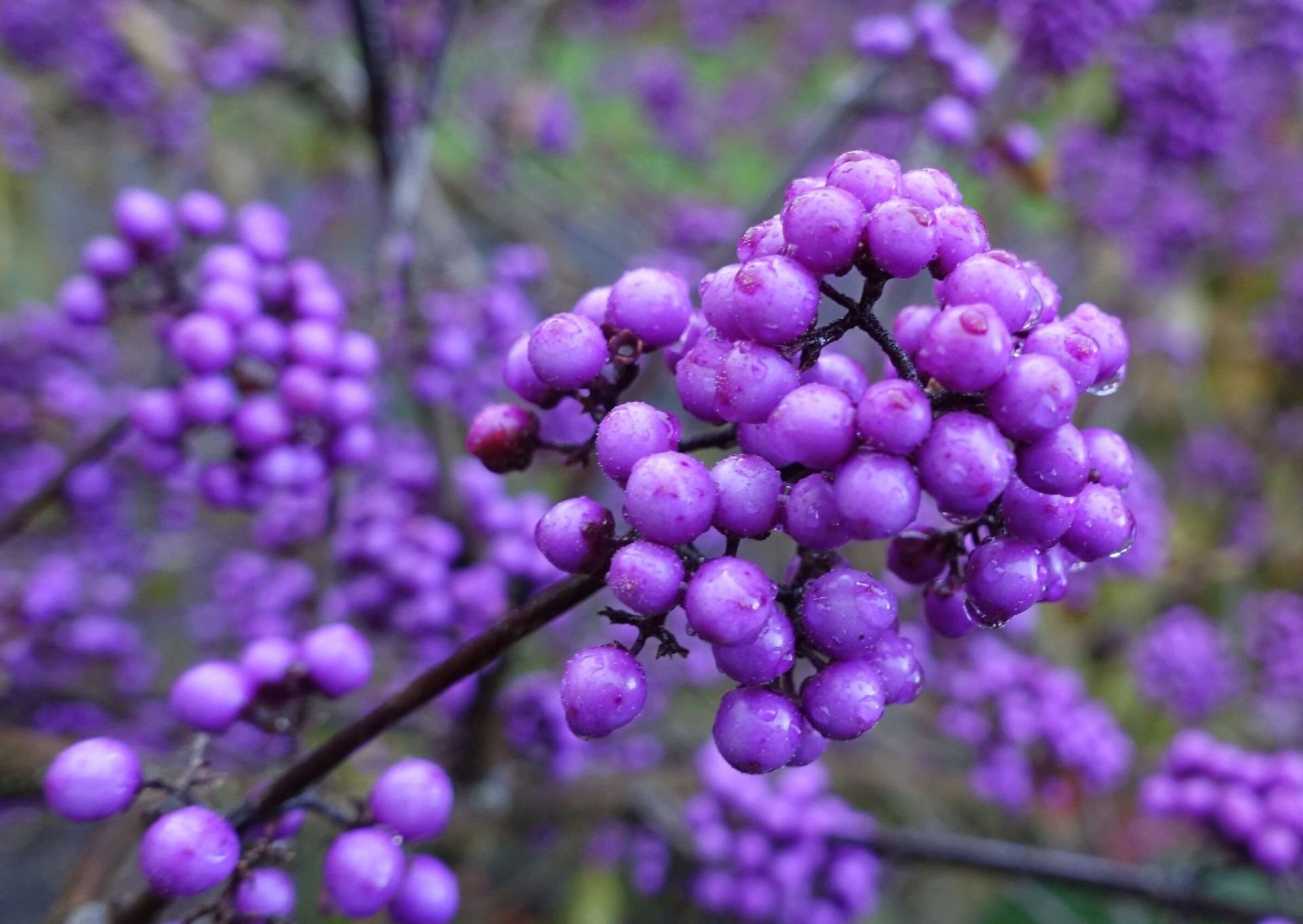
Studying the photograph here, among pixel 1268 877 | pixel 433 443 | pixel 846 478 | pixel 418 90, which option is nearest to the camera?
pixel 846 478

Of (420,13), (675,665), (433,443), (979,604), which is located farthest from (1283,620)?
(420,13)

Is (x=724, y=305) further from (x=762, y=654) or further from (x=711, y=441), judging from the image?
(x=762, y=654)

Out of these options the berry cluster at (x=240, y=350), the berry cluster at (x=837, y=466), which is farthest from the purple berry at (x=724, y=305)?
the berry cluster at (x=240, y=350)

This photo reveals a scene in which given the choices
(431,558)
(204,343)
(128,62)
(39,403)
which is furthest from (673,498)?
(128,62)

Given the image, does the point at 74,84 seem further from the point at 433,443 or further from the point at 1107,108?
the point at 1107,108

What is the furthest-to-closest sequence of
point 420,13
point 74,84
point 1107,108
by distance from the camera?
point 1107,108
point 74,84
point 420,13

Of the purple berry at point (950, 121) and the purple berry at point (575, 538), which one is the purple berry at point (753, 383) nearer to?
the purple berry at point (575, 538)

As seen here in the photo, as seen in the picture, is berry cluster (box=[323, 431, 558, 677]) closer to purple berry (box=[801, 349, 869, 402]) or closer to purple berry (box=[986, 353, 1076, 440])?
purple berry (box=[801, 349, 869, 402])
